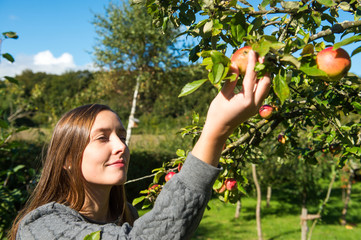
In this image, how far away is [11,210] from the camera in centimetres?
296

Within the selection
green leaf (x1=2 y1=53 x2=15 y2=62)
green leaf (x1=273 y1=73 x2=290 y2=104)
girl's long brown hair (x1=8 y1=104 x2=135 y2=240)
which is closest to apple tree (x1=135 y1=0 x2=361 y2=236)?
green leaf (x1=273 y1=73 x2=290 y2=104)

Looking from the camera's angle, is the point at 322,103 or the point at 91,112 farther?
the point at 322,103

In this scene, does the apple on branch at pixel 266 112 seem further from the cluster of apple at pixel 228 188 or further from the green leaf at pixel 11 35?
the green leaf at pixel 11 35

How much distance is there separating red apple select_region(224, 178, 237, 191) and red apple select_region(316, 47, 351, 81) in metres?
0.81

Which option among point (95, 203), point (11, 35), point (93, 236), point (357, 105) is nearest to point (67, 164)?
point (95, 203)

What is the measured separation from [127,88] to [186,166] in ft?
35.5

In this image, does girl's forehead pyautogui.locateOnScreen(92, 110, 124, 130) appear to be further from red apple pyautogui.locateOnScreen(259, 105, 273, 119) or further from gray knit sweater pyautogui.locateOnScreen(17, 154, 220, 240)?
red apple pyautogui.locateOnScreen(259, 105, 273, 119)

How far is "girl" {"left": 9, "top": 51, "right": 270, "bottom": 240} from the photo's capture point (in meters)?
0.68

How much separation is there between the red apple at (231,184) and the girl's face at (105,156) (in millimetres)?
633

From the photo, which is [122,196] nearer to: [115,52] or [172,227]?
[172,227]

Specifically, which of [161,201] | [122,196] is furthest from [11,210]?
[161,201]

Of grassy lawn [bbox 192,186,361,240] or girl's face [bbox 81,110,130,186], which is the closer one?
girl's face [bbox 81,110,130,186]

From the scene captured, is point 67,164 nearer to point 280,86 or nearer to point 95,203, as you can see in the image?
point 95,203

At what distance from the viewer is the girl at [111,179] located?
683 mm
